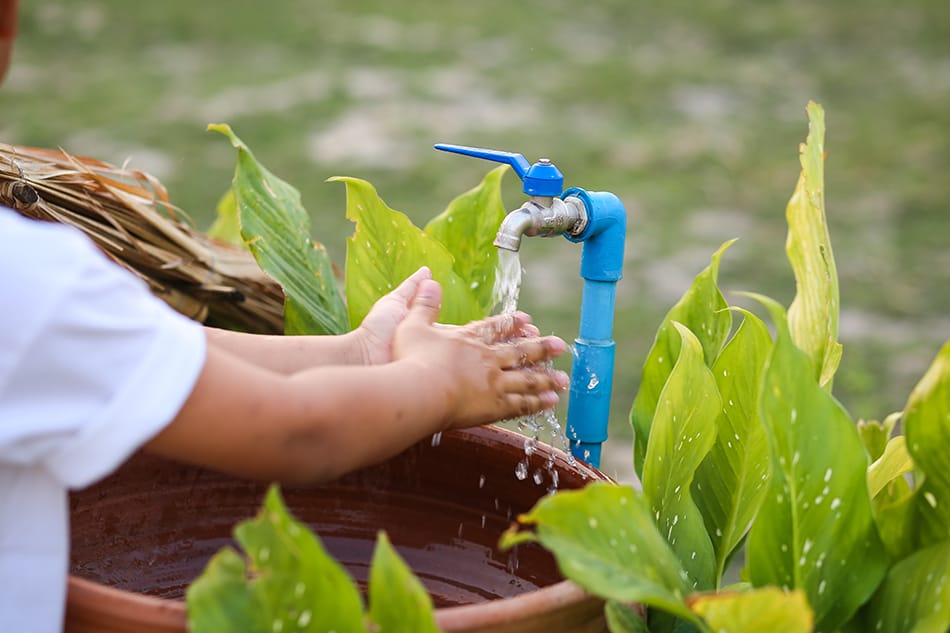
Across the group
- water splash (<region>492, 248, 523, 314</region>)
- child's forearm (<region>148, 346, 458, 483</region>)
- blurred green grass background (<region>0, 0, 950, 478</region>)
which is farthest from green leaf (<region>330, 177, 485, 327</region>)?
blurred green grass background (<region>0, 0, 950, 478</region>)

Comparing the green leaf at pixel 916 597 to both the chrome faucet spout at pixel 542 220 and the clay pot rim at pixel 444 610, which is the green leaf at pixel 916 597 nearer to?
the clay pot rim at pixel 444 610

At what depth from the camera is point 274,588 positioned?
0.77m

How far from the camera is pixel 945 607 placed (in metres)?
0.84

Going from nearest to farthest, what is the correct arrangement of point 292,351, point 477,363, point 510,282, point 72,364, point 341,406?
point 72,364
point 341,406
point 477,363
point 292,351
point 510,282

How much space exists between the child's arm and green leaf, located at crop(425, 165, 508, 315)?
1.26ft

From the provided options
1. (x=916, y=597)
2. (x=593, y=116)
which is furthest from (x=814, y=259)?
(x=593, y=116)

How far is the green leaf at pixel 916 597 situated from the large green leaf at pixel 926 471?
0.03 meters

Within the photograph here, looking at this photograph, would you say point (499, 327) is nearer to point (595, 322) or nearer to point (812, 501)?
point (595, 322)

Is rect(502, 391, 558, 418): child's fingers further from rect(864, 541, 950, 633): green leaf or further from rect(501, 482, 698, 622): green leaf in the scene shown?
rect(864, 541, 950, 633): green leaf

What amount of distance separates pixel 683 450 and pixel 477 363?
214 millimetres

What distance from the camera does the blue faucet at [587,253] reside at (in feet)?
3.71

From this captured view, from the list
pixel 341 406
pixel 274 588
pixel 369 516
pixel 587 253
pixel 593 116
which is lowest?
pixel 369 516

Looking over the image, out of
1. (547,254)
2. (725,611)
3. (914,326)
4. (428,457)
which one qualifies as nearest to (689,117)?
(547,254)

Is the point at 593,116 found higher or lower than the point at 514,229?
higher
